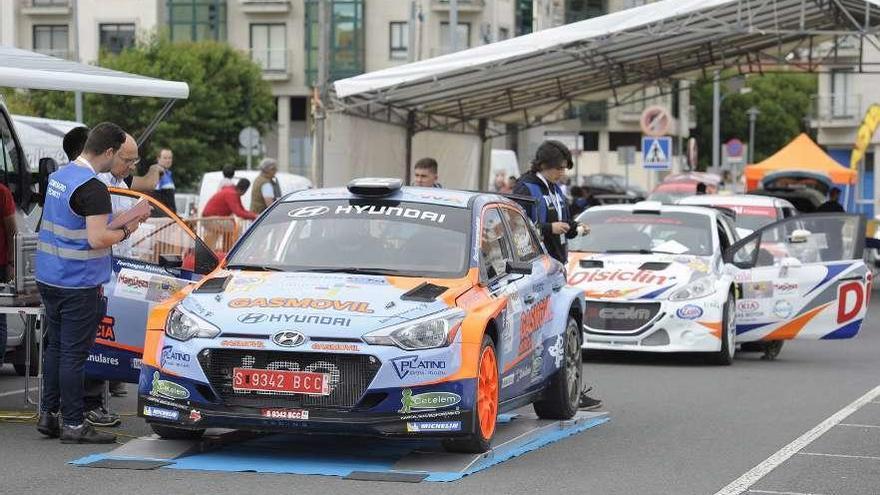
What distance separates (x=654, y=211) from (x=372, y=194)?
26.9 ft

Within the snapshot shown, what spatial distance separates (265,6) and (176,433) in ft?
229

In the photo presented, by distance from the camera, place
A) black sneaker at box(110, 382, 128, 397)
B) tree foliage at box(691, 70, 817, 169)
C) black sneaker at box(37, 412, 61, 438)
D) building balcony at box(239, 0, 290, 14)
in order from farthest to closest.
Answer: tree foliage at box(691, 70, 817, 169) < building balcony at box(239, 0, 290, 14) < black sneaker at box(110, 382, 128, 397) < black sneaker at box(37, 412, 61, 438)

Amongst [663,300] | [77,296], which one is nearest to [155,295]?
[77,296]

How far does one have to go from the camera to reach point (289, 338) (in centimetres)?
948

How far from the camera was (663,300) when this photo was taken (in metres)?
17.5

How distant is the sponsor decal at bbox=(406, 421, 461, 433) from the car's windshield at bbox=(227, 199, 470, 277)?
1099 mm

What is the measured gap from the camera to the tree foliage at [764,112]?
125812mm

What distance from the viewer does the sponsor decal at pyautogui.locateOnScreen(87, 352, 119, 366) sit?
11.4 metres

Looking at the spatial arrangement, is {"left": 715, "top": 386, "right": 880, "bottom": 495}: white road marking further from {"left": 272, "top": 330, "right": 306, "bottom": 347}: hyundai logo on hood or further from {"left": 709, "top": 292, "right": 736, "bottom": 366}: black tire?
{"left": 709, "top": 292, "right": 736, "bottom": 366}: black tire

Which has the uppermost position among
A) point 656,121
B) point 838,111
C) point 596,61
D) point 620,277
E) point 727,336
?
point 596,61

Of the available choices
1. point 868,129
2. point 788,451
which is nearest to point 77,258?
point 788,451

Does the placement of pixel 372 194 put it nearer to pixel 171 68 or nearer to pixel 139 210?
pixel 139 210

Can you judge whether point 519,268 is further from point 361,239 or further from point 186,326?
point 186,326

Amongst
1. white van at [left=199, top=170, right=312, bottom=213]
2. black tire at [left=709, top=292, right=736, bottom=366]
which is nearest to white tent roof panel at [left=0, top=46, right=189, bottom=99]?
black tire at [left=709, top=292, right=736, bottom=366]
